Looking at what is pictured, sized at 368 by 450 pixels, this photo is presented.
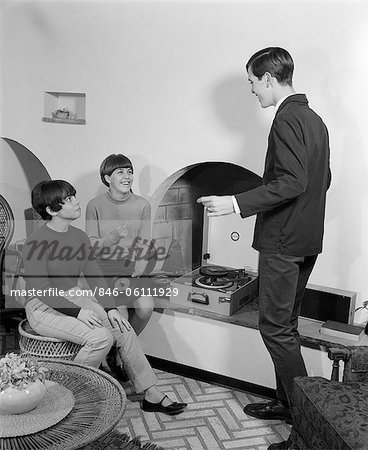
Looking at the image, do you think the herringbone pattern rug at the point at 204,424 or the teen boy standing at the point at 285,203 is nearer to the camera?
the teen boy standing at the point at 285,203

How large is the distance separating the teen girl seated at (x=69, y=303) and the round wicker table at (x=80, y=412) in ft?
0.99

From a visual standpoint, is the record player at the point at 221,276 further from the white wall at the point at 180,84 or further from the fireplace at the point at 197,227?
the white wall at the point at 180,84

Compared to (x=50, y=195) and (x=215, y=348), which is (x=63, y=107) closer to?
(x=50, y=195)

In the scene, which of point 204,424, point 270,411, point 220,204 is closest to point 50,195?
point 220,204

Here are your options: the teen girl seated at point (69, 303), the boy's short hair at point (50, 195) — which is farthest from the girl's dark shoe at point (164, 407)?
the boy's short hair at point (50, 195)

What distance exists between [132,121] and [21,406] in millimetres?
1790

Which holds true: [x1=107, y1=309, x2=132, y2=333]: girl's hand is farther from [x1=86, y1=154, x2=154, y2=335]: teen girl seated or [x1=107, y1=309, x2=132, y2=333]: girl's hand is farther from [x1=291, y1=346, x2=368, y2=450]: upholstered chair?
[x1=291, y1=346, x2=368, y2=450]: upholstered chair

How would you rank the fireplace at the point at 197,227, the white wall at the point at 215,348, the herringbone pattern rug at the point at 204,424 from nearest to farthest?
the herringbone pattern rug at the point at 204,424 < the white wall at the point at 215,348 < the fireplace at the point at 197,227

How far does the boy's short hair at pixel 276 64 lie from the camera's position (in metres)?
2.43

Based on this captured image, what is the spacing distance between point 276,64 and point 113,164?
1.13 metres

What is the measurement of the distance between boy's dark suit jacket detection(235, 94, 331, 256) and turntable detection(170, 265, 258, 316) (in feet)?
1.99

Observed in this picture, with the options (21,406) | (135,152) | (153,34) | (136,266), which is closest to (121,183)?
(135,152)

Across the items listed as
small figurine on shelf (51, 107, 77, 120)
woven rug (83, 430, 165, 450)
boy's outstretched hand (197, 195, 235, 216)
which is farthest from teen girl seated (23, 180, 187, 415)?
small figurine on shelf (51, 107, 77, 120)

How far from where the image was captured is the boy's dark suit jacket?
232 centimetres
